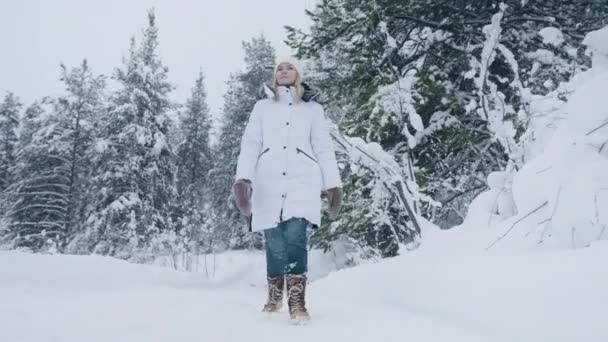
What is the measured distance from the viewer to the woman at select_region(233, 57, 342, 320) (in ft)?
12.0

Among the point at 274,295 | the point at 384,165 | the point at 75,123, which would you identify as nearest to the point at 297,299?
the point at 274,295

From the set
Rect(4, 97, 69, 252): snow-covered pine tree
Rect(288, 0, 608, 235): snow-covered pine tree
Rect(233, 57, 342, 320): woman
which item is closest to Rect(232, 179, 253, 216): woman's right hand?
Rect(233, 57, 342, 320): woman

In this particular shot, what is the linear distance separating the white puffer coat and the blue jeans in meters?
0.09

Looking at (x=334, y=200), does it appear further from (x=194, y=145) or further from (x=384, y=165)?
(x=194, y=145)

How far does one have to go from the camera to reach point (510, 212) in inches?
159

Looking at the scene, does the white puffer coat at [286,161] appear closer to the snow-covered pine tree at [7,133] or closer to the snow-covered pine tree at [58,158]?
the snow-covered pine tree at [58,158]

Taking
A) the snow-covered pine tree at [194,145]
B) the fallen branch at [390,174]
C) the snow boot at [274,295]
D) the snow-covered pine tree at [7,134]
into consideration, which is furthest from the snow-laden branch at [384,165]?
the snow-covered pine tree at [7,134]

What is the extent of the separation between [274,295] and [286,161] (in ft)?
3.45

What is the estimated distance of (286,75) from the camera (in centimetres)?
400

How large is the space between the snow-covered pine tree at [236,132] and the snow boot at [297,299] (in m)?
21.5

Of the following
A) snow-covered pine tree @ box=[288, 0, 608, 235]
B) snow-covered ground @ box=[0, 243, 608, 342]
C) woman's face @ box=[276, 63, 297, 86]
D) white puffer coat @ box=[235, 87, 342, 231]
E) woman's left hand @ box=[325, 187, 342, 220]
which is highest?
snow-covered pine tree @ box=[288, 0, 608, 235]

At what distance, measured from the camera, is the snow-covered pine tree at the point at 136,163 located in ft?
65.0

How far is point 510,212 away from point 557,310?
1.93 meters

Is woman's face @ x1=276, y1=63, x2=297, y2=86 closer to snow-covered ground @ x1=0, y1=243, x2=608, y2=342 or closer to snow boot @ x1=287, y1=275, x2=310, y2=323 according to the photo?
snow boot @ x1=287, y1=275, x2=310, y2=323
